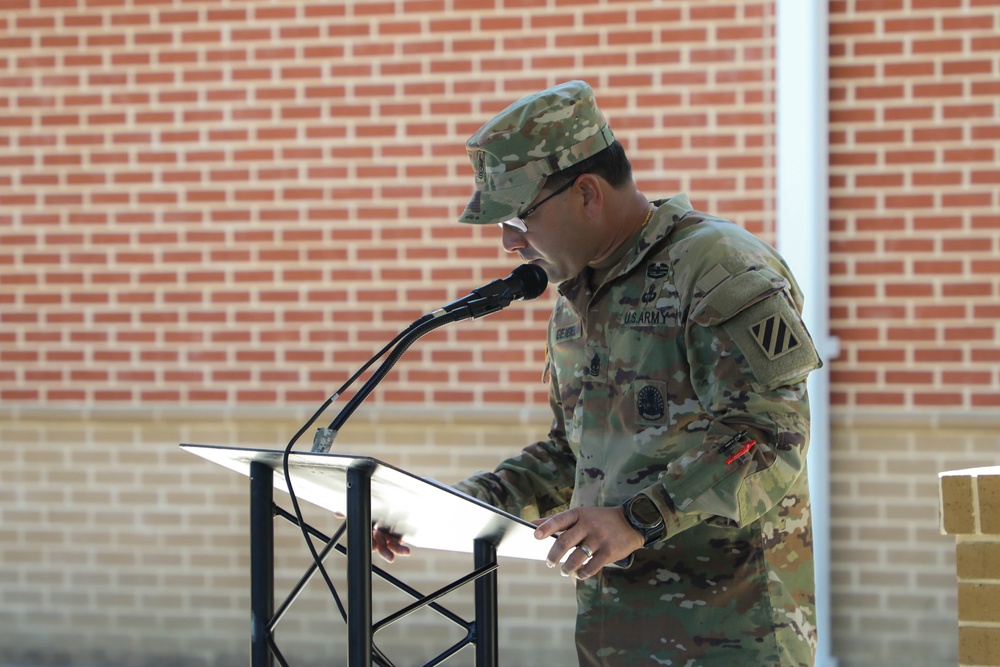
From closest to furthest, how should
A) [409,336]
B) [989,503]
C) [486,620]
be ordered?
1. [409,336]
2. [989,503]
3. [486,620]

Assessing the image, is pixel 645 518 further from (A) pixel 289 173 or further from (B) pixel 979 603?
(A) pixel 289 173

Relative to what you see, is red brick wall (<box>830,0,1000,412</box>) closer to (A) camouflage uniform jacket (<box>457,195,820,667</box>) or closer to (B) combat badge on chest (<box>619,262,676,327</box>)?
(A) camouflage uniform jacket (<box>457,195,820,667</box>)

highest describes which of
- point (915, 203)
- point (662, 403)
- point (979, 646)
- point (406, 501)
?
point (915, 203)

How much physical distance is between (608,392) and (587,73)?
87.4 inches

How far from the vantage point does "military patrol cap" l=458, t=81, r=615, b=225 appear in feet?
6.42

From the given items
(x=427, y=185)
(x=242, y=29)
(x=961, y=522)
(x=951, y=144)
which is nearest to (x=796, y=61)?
(x=951, y=144)

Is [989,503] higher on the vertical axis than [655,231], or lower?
lower

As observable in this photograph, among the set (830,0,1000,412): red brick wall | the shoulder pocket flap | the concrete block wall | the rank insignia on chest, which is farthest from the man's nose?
(830,0,1000,412): red brick wall

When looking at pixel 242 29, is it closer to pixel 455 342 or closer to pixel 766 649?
pixel 455 342

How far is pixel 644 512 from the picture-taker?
1.72m

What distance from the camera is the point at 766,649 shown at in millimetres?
1861

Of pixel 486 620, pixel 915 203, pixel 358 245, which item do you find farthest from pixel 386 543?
pixel 915 203

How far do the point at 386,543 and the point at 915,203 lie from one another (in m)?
2.57

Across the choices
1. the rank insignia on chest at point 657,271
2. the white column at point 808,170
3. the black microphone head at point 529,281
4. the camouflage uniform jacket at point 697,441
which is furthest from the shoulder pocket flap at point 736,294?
the white column at point 808,170
